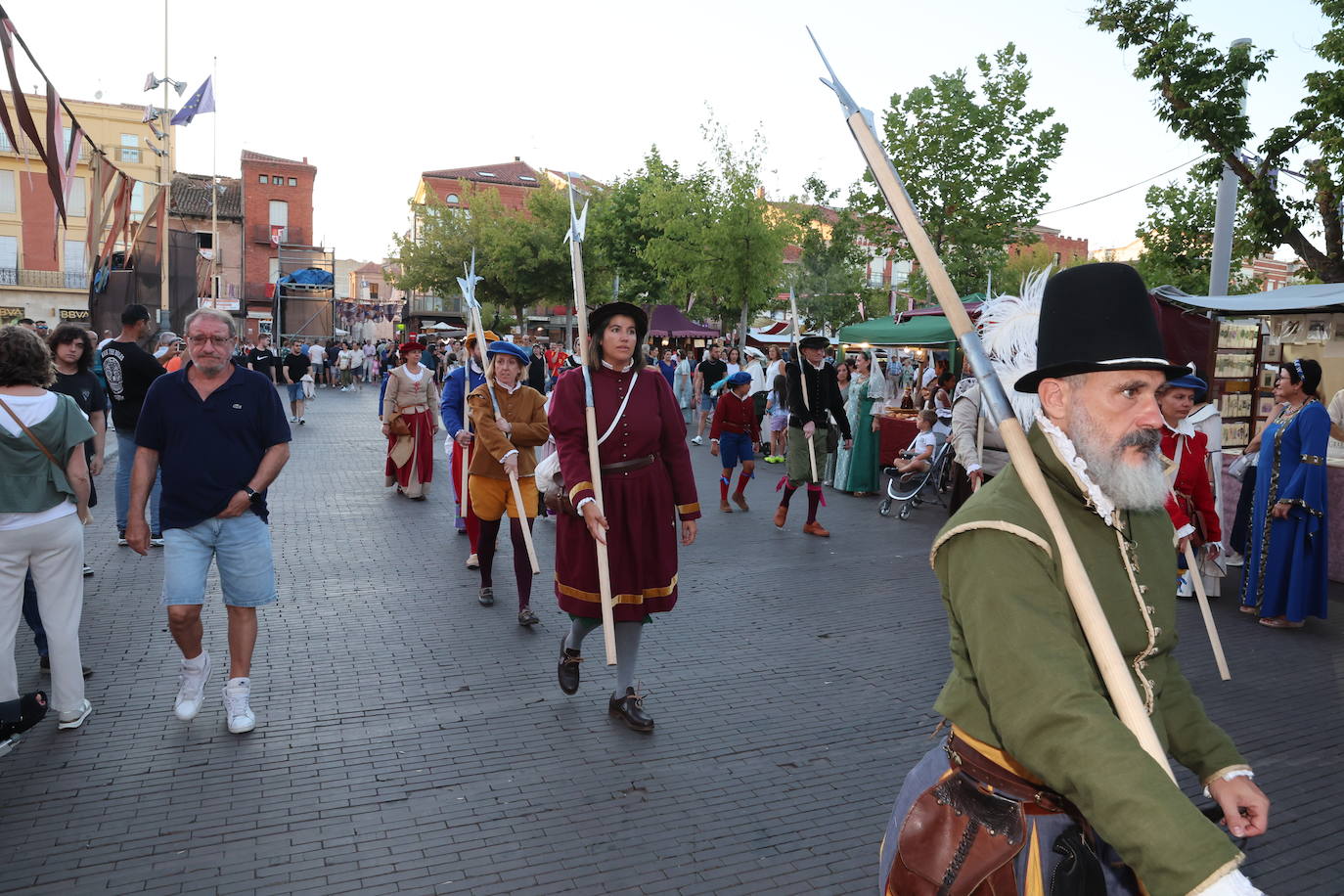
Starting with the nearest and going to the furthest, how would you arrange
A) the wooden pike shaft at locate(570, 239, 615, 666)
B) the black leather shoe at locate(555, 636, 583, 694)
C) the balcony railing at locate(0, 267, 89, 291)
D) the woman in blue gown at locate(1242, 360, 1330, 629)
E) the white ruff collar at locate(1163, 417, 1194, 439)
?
the wooden pike shaft at locate(570, 239, 615, 666), the black leather shoe at locate(555, 636, 583, 694), the white ruff collar at locate(1163, 417, 1194, 439), the woman in blue gown at locate(1242, 360, 1330, 629), the balcony railing at locate(0, 267, 89, 291)

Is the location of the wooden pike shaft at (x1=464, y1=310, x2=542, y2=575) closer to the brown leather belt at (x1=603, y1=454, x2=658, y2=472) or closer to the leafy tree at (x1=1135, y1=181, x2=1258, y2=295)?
the brown leather belt at (x1=603, y1=454, x2=658, y2=472)

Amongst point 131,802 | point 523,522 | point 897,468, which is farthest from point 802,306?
point 131,802

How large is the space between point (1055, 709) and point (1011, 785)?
31 cm

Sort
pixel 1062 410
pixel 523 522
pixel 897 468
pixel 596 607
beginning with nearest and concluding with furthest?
pixel 1062 410
pixel 596 607
pixel 523 522
pixel 897 468

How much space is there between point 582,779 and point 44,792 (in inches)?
86.0

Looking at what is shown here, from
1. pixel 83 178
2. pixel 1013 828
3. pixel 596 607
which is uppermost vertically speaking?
pixel 83 178

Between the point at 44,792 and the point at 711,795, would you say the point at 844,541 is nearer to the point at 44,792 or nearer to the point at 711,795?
the point at 711,795

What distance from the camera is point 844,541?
9820mm

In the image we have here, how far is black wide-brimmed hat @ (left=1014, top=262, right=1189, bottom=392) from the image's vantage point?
1.77 meters

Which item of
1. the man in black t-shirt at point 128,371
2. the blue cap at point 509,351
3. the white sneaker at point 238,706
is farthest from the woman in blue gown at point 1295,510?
the man in black t-shirt at point 128,371

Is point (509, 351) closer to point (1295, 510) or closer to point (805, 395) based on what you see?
point (805, 395)

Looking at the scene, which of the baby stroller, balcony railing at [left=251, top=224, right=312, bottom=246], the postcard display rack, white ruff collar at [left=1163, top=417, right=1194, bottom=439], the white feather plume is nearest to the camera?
the white feather plume


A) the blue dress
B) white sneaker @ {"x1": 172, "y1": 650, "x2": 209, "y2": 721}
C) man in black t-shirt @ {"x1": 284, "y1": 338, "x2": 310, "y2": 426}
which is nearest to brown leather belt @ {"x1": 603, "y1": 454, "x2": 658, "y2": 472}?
white sneaker @ {"x1": 172, "y1": 650, "x2": 209, "y2": 721}

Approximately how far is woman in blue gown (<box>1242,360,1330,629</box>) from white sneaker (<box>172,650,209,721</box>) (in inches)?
276
